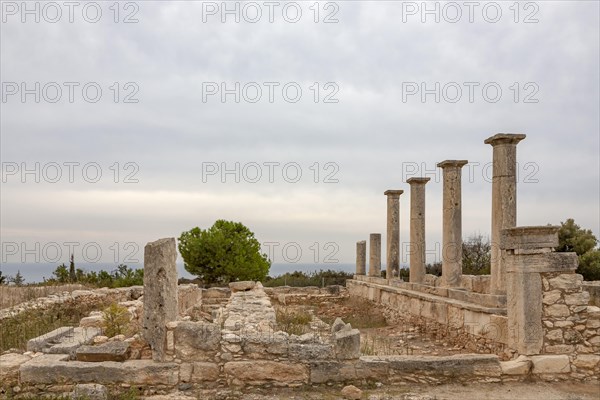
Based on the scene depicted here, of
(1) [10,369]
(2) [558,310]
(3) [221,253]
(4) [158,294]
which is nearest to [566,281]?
(2) [558,310]

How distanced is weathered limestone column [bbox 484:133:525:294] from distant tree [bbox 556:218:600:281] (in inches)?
578

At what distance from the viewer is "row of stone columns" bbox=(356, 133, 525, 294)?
11.2m

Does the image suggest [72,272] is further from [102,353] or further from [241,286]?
[102,353]

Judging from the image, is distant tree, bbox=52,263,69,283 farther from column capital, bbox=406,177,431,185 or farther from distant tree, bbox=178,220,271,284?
column capital, bbox=406,177,431,185

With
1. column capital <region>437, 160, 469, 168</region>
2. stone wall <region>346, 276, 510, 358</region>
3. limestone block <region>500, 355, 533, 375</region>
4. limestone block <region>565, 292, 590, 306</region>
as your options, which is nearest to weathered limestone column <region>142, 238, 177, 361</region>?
limestone block <region>500, 355, 533, 375</region>

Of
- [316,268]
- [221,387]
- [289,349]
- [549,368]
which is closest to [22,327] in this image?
[221,387]

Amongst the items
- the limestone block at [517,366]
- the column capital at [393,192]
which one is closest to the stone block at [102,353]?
the limestone block at [517,366]

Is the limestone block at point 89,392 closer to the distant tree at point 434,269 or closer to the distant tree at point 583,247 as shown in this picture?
the distant tree at point 583,247

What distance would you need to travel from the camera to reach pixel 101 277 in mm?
26375

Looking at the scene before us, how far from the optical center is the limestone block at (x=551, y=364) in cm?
757

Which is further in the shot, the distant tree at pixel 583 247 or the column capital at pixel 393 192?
the distant tree at pixel 583 247

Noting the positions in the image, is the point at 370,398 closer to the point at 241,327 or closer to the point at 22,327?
the point at 241,327

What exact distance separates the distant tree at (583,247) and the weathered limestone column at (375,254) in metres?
8.07

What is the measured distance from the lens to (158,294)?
286 inches
